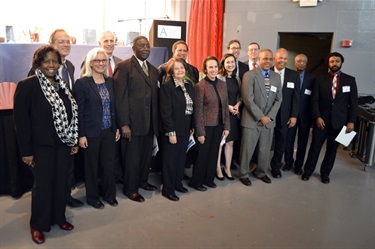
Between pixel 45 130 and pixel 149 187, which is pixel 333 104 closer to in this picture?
pixel 149 187

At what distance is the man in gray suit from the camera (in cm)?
353

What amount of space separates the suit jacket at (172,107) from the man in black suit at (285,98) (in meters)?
1.44

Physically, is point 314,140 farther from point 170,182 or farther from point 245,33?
point 245,33

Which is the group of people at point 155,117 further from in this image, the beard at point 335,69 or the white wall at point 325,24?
the white wall at point 325,24

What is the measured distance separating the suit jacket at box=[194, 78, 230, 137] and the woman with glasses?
2.71 feet

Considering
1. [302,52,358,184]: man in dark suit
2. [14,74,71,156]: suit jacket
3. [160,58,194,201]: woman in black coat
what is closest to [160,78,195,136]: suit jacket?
[160,58,194,201]: woman in black coat

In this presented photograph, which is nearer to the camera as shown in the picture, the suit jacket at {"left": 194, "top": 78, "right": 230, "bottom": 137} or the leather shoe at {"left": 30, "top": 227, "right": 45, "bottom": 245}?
the leather shoe at {"left": 30, "top": 227, "right": 45, "bottom": 245}

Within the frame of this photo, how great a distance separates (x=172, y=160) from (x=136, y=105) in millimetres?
678

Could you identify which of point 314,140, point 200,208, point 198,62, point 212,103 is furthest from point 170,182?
point 198,62

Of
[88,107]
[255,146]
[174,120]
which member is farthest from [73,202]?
[255,146]

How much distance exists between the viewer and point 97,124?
274 centimetres

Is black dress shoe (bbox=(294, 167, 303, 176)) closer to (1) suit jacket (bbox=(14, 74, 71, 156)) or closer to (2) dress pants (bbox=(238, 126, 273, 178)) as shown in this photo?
(2) dress pants (bbox=(238, 126, 273, 178))

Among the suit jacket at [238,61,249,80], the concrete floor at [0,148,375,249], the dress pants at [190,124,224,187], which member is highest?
the suit jacket at [238,61,249,80]

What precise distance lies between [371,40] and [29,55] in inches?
221
